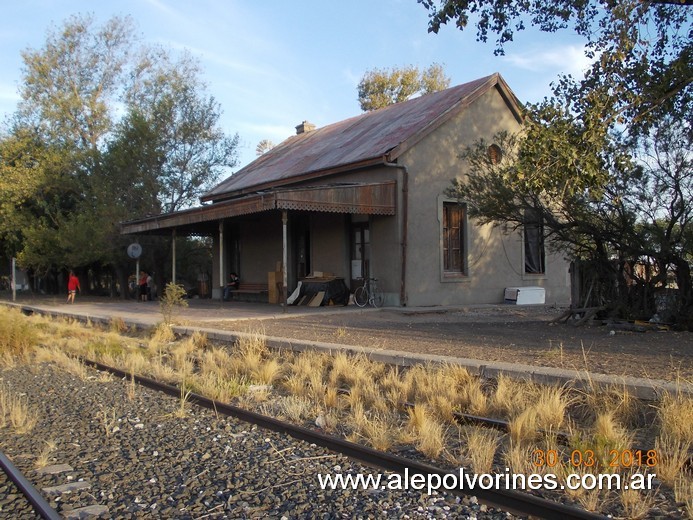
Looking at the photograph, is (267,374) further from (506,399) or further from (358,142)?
(358,142)

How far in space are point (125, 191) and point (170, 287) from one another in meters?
15.1

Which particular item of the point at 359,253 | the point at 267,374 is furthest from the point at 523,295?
the point at 267,374

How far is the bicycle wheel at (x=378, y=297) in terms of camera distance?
19.0 m

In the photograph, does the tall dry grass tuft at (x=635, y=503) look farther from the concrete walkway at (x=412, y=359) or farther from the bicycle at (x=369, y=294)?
the bicycle at (x=369, y=294)

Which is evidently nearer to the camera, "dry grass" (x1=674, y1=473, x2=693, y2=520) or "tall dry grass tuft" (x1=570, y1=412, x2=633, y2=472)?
"dry grass" (x1=674, y1=473, x2=693, y2=520)

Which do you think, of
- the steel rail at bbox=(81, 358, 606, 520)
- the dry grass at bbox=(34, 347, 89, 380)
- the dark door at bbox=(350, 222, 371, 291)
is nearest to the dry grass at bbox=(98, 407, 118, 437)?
the steel rail at bbox=(81, 358, 606, 520)

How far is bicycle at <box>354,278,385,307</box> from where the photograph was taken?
1912 centimetres

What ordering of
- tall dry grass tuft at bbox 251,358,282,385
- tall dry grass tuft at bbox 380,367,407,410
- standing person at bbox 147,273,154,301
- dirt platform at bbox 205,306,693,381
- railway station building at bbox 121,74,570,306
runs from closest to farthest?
tall dry grass tuft at bbox 380,367,407,410 < dirt platform at bbox 205,306,693,381 < tall dry grass tuft at bbox 251,358,282,385 < railway station building at bbox 121,74,570,306 < standing person at bbox 147,273,154,301

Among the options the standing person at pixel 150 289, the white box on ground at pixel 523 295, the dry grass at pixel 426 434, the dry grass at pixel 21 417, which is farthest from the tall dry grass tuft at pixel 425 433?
the standing person at pixel 150 289

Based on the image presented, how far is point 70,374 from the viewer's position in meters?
9.88

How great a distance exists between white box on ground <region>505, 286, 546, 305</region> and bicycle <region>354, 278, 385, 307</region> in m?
4.96

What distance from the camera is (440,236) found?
19.7 meters

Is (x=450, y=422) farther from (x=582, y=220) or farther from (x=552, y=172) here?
(x=582, y=220)

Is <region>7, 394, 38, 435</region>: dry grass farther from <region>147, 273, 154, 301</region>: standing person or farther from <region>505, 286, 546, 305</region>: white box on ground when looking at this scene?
<region>147, 273, 154, 301</region>: standing person
